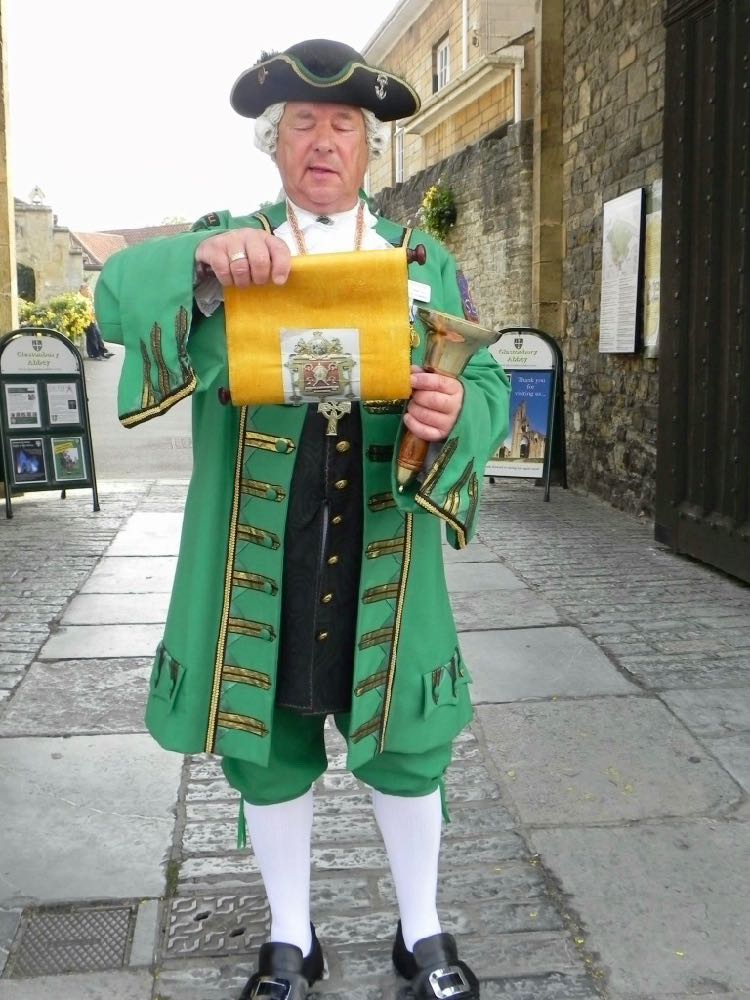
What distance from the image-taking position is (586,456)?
29.3 ft

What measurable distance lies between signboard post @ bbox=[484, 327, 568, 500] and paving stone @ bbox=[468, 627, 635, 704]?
4.04 m

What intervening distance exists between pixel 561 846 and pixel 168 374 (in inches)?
70.1

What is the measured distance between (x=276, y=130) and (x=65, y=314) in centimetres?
3499

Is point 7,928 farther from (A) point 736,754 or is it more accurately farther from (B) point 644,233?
(B) point 644,233

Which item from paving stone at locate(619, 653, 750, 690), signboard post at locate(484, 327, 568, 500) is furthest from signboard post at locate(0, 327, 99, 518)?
paving stone at locate(619, 653, 750, 690)

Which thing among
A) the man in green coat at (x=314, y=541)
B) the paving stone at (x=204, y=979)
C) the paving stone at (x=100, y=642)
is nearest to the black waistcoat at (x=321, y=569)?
the man in green coat at (x=314, y=541)

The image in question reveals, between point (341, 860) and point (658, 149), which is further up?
point (658, 149)

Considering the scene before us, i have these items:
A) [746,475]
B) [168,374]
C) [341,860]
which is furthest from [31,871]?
[746,475]

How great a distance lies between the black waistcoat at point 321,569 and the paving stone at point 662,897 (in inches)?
36.3

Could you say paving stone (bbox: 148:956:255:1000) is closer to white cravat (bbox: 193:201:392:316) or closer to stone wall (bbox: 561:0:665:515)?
white cravat (bbox: 193:201:392:316)

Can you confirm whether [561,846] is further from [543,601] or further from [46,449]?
[46,449]

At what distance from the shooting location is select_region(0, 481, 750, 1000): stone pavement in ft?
7.52

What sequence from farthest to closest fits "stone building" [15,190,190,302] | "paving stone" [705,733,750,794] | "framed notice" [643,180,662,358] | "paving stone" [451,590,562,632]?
1. "stone building" [15,190,190,302]
2. "framed notice" [643,180,662,358]
3. "paving stone" [451,590,562,632]
4. "paving stone" [705,733,750,794]

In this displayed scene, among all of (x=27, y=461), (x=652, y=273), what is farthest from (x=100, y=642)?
(x=652, y=273)
